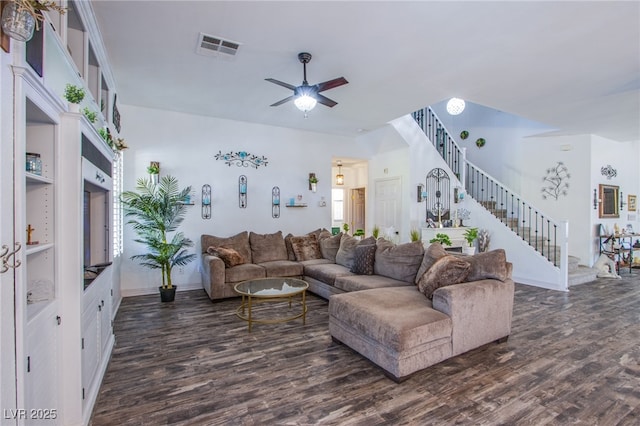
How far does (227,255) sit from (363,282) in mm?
2215

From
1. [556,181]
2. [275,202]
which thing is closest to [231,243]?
[275,202]

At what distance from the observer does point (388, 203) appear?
7.59 m

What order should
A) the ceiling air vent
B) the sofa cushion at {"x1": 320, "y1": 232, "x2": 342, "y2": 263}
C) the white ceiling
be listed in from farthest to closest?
the sofa cushion at {"x1": 320, "y1": 232, "x2": 342, "y2": 263} → the ceiling air vent → the white ceiling

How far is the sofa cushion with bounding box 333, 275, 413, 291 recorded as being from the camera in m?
3.92

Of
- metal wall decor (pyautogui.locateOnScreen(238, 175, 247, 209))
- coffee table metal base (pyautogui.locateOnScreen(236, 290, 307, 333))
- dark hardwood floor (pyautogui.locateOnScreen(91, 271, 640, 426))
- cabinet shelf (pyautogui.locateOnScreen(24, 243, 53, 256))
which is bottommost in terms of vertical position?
dark hardwood floor (pyautogui.locateOnScreen(91, 271, 640, 426))

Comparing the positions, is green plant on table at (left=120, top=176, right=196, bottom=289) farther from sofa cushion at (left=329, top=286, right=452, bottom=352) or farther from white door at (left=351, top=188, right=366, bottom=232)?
white door at (left=351, top=188, right=366, bottom=232)

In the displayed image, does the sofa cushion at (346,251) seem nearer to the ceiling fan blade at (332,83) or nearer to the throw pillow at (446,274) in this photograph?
the throw pillow at (446,274)

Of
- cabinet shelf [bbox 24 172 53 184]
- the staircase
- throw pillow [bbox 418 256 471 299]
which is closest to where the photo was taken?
cabinet shelf [bbox 24 172 53 184]

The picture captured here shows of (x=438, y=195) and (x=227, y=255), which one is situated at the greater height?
(x=438, y=195)

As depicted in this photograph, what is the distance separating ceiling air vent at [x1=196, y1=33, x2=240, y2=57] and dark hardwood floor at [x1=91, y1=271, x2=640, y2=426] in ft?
9.99

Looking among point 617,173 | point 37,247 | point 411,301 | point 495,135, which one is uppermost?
point 495,135

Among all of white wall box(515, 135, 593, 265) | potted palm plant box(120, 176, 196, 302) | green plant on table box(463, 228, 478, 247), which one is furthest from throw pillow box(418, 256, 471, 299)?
white wall box(515, 135, 593, 265)

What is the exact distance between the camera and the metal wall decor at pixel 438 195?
23.9 ft

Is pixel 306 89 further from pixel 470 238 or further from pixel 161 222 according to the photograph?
pixel 470 238
